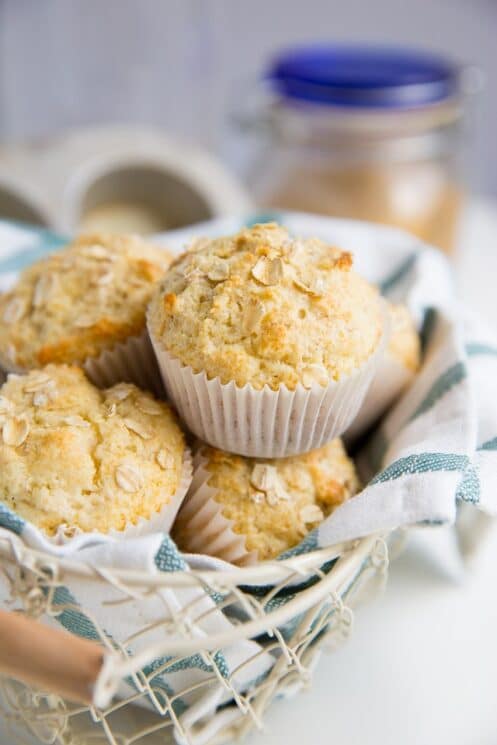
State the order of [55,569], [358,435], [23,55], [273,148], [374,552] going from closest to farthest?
[55,569]
[374,552]
[358,435]
[273,148]
[23,55]

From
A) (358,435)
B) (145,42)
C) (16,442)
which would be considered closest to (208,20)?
(145,42)

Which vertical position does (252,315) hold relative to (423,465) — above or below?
above

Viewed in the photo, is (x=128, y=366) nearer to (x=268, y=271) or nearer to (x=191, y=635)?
(x=268, y=271)

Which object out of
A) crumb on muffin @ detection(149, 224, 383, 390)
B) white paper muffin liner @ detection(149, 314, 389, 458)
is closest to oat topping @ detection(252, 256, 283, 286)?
crumb on muffin @ detection(149, 224, 383, 390)

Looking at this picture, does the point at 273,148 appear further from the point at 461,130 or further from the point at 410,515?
the point at 410,515

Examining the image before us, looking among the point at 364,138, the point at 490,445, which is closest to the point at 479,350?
the point at 490,445

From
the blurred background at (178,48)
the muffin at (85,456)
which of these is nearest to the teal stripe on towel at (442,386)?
the muffin at (85,456)
